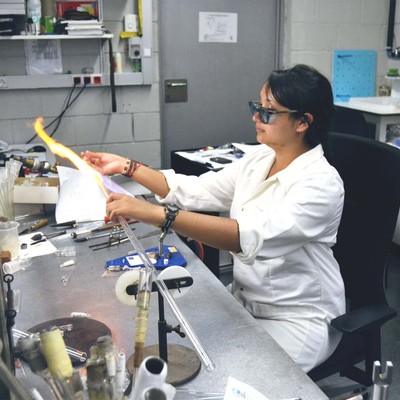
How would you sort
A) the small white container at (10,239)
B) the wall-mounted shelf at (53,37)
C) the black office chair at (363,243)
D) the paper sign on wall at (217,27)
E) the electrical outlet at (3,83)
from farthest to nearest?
the paper sign on wall at (217,27)
the electrical outlet at (3,83)
the wall-mounted shelf at (53,37)
the small white container at (10,239)
the black office chair at (363,243)

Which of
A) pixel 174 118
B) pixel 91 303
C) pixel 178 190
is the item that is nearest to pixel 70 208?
pixel 178 190

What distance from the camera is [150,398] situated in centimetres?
68

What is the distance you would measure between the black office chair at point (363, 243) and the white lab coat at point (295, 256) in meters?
0.08

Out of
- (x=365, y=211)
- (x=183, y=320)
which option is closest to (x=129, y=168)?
(x=365, y=211)

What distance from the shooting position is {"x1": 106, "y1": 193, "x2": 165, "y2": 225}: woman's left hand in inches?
57.0

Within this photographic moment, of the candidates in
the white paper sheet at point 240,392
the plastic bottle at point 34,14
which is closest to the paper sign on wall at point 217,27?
the plastic bottle at point 34,14

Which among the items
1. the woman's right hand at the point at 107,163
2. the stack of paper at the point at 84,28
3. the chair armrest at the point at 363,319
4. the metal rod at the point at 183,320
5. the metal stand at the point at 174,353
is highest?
the stack of paper at the point at 84,28

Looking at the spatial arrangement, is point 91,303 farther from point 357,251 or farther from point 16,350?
point 357,251

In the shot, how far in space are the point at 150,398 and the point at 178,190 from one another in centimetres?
135

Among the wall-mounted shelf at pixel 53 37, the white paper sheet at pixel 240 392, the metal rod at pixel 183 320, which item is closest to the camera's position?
the metal rod at pixel 183 320

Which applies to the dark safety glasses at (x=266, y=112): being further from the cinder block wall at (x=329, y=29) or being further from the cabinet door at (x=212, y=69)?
the cinder block wall at (x=329, y=29)

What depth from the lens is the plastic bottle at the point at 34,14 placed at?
320cm

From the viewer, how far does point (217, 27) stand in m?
3.89

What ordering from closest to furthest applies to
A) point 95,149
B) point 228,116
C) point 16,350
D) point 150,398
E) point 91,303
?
1. point 150,398
2. point 16,350
3. point 91,303
4. point 95,149
5. point 228,116
